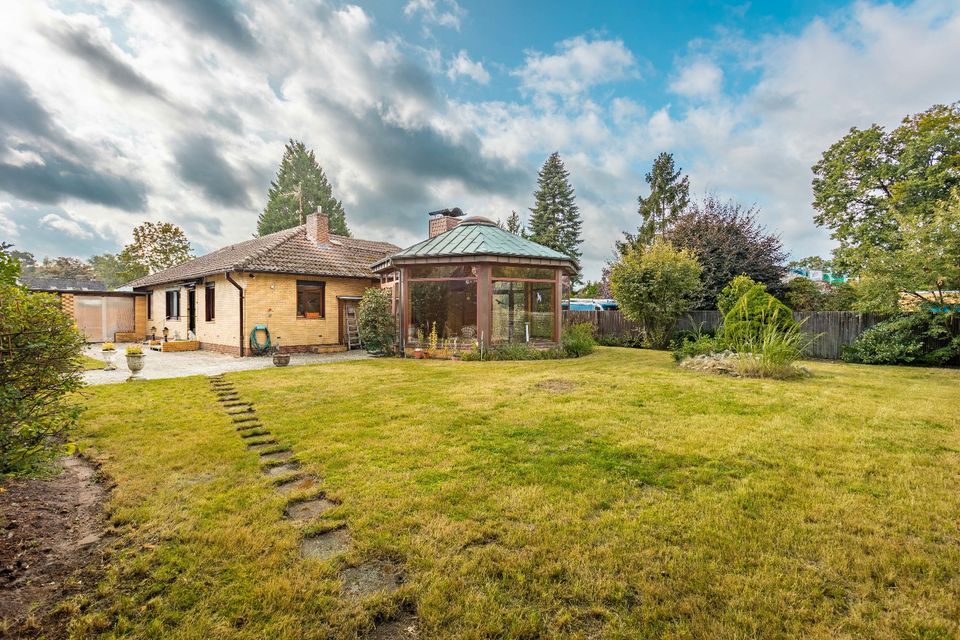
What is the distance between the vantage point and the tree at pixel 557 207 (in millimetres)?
33406

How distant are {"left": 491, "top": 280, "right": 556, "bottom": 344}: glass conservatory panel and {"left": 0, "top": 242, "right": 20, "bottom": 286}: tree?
9.66 metres

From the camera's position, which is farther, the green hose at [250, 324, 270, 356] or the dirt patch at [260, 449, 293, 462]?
the green hose at [250, 324, 270, 356]

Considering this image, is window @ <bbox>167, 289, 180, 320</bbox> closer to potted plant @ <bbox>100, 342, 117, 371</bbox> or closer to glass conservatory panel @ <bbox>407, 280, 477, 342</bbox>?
potted plant @ <bbox>100, 342, 117, 371</bbox>

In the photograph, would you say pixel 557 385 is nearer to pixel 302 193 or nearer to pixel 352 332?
pixel 352 332

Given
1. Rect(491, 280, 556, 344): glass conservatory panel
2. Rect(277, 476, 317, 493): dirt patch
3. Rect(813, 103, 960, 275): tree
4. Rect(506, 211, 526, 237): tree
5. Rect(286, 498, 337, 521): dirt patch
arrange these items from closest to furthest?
Rect(286, 498, 337, 521): dirt patch < Rect(277, 476, 317, 493): dirt patch < Rect(491, 280, 556, 344): glass conservatory panel < Rect(813, 103, 960, 275): tree < Rect(506, 211, 526, 237): tree

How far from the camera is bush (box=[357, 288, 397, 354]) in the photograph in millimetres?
12297

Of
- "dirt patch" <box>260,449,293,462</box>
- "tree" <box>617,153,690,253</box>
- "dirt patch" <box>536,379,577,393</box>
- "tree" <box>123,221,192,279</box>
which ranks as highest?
"tree" <box>617,153,690,253</box>

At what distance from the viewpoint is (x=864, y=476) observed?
3.26 m

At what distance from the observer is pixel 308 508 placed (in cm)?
284

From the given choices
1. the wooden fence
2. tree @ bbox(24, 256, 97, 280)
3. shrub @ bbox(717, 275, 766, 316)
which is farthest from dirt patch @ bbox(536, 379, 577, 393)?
tree @ bbox(24, 256, 97, 280)

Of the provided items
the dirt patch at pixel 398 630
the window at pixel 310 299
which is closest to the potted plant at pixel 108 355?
the window at pixel 310 299

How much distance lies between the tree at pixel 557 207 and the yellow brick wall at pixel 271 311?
21793mm

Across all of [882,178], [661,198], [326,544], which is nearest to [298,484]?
[326,544]

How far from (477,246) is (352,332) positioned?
6361mm
